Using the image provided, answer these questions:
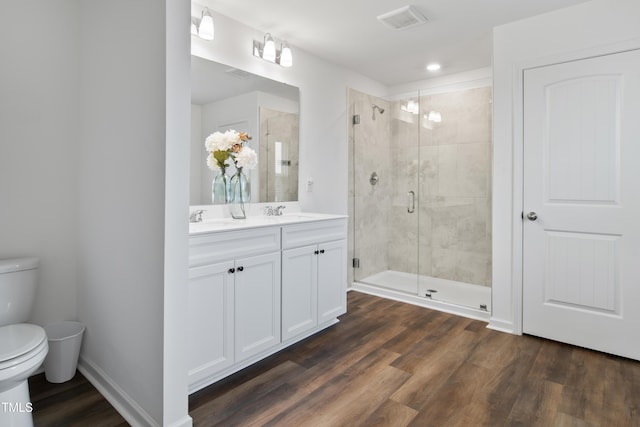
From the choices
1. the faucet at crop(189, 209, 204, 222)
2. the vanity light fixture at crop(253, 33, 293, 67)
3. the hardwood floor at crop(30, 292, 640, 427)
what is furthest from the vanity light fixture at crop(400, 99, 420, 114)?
the faucet at crop(189, 209, 204, 222)

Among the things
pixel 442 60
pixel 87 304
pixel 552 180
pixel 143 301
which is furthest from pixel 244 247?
pixel 442 60

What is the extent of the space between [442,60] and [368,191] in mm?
1552

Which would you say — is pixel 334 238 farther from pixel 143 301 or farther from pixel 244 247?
pixel 143 301

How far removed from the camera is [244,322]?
→ 2.14 metres

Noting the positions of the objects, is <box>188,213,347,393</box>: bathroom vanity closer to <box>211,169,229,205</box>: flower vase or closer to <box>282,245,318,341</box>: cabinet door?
<box>282,245,318,341</box>: cabinet door

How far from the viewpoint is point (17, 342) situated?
153cm

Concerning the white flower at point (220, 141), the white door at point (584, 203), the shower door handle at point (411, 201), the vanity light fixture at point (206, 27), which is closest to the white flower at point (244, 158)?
the white flower at point (220, 141)

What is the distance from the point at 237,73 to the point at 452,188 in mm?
2680

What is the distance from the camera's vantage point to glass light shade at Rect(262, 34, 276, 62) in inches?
110

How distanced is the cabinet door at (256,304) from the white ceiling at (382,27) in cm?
174

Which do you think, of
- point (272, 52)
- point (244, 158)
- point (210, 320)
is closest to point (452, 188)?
point (272, 52)

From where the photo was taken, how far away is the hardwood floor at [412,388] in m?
1.76

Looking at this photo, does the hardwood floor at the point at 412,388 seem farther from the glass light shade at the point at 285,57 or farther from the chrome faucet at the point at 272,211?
the glass light shade at the point at 285,57

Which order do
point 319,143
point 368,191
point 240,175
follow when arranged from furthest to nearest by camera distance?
point 368,191 → point 319,143 → point 240,175
